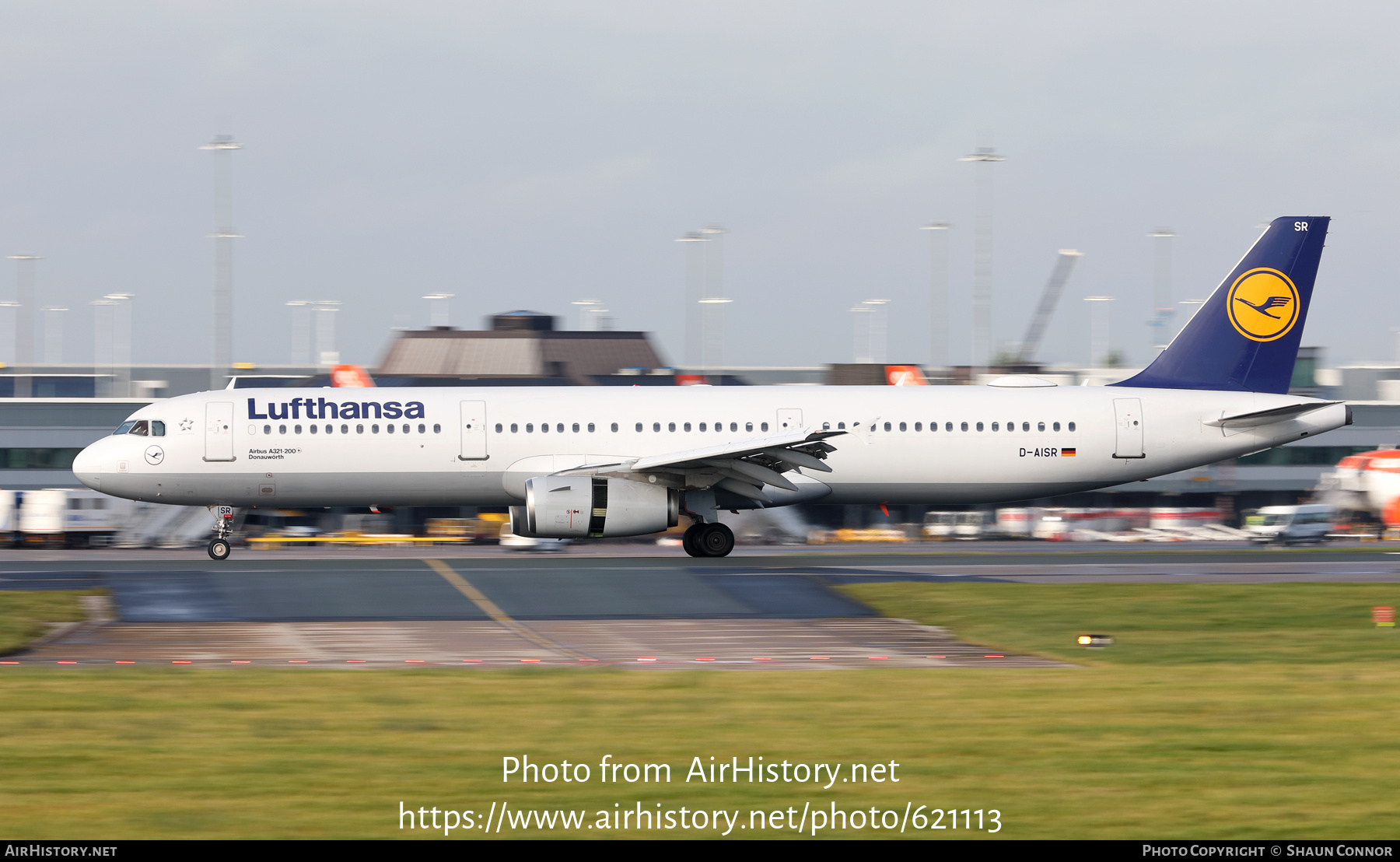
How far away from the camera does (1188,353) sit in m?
36.4

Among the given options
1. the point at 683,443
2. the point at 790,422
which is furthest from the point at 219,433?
the point at 790,422

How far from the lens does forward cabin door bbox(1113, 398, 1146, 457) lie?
115ft

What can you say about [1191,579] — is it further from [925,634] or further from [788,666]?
[788,666]

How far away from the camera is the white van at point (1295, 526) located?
5175 cm

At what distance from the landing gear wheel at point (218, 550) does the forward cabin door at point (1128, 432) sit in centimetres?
2088

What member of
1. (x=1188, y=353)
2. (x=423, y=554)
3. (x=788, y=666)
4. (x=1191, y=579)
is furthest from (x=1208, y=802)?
(x=423, y=554)

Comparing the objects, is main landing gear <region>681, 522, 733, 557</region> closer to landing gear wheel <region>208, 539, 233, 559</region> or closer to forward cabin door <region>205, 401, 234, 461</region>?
landing gear wheel <region>208, 539, 233, 559</region>

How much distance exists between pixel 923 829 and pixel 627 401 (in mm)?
26028

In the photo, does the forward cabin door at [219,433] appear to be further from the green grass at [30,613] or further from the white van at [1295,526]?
the white van at [1295,526]

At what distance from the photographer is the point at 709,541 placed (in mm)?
33844

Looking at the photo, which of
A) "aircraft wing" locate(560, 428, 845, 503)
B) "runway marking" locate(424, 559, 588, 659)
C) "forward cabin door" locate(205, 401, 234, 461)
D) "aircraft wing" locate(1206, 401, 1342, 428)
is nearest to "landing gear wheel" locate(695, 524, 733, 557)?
"aircraft wing" locate(560, 428, 845, 503)

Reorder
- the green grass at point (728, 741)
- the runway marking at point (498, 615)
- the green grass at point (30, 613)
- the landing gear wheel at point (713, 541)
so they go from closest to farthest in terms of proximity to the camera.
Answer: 1. the green grass at point (728, 741)
2. the runway marking at point (498, 615)
3. the green grass at point (30, 613)
4. the landing gear wheel at point (713, 541)

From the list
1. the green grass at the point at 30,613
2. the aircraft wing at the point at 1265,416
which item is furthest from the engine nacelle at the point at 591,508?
the aircraft wing at the point at 1265,416

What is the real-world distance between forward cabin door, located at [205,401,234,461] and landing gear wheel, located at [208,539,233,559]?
1.92 meters
